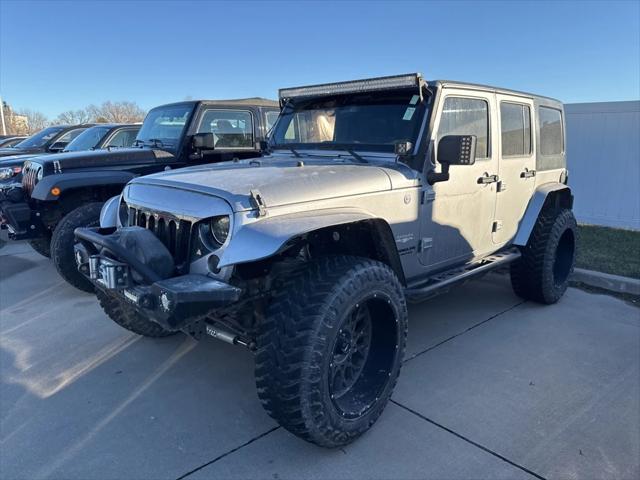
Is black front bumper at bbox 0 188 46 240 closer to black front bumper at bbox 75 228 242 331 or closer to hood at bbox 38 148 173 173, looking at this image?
hood at bbox 38 148 173 173

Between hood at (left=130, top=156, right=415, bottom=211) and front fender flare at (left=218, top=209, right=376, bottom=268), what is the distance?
0.11 meters

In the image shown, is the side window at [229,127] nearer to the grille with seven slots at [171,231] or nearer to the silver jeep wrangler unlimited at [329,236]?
the silver jeep wrangler unlimited at [329,236]

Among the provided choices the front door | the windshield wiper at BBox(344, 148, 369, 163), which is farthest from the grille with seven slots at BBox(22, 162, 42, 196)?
the front door

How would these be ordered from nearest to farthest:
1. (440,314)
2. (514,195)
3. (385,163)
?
1. (385,163)
2. (514,195)
3. (440,314)

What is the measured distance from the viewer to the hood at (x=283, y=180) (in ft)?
8.59

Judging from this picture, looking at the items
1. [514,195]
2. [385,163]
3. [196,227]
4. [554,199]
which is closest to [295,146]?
[385,163]

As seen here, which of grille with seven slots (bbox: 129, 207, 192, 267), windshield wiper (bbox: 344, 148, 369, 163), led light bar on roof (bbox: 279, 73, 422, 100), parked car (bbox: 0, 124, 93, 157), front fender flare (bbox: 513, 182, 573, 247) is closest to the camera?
grille with seven slots (bbox: 129, 207, 192, 267)

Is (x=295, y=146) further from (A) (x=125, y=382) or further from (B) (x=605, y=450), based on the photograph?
(B) (x=605, y=450)

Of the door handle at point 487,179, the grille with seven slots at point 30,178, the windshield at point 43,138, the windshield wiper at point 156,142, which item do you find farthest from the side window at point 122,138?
the door handle at point 487,179

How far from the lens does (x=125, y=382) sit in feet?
11.4

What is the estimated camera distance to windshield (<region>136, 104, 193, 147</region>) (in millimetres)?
6102

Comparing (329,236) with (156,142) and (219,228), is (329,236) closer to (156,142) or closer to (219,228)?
(219,228)

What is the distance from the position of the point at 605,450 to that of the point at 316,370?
1715mm

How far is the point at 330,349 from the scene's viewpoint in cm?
251
